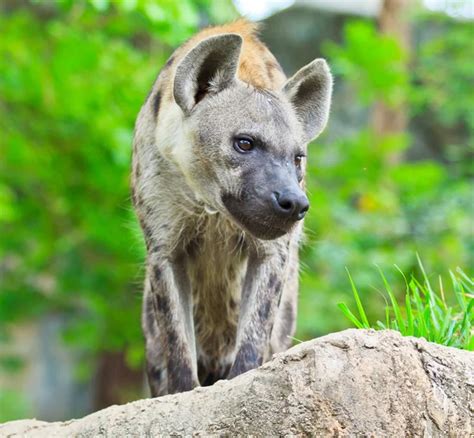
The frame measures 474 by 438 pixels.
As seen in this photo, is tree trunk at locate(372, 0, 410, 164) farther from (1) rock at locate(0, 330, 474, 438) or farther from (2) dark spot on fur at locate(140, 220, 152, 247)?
(1) rock at locate(0, 330, 474, 438)

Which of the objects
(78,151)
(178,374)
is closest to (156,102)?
(178,374)

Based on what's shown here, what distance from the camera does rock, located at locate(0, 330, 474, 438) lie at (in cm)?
391

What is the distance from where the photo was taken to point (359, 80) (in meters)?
12.6

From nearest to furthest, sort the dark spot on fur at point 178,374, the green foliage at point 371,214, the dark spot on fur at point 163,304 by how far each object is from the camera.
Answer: the dark spot on fur at point 178,374, the dark spot on fur at point 163,304, the green foliage at point 371,214

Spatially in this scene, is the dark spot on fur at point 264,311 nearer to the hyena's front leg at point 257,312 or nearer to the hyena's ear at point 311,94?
the hyena's front leg at point 257,312

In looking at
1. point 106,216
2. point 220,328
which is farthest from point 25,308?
point 220,328

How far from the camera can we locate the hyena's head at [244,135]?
17.2 ft

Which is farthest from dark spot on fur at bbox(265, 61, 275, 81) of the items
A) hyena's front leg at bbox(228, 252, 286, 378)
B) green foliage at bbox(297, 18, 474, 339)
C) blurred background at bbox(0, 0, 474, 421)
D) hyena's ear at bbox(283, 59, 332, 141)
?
green foliage at bbox(297, 18, 474, 339)

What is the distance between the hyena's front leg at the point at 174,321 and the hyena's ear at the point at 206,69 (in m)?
1.01

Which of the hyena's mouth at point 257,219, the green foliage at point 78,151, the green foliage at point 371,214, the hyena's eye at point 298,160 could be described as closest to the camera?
the hyena's mouth at point 257,219

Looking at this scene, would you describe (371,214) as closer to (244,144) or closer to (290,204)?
(244,144)

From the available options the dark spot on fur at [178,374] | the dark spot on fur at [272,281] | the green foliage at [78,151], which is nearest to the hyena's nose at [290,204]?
the dark spot on fur at [272,281]

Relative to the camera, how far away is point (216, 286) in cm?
628

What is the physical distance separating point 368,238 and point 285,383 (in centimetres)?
801
